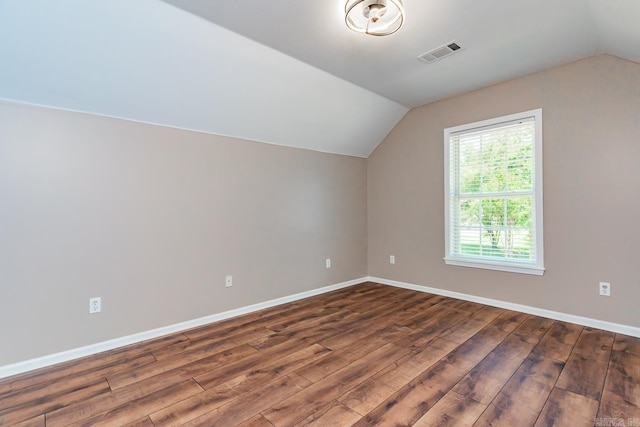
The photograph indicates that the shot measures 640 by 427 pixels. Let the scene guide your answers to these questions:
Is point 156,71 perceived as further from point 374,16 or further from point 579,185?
→ point 579,185

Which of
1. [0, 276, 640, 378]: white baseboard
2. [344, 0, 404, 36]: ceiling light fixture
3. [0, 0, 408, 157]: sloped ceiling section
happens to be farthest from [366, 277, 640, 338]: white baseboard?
[344, 0, 404, 36]: ceiling light fixture

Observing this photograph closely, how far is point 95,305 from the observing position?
2.52m

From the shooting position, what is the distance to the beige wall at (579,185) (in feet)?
8.98

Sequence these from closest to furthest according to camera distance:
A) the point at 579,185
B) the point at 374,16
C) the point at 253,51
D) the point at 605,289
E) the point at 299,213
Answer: the point at 374,16 < the point at 253,51 < the point at 605,289 < the point at 579,185 < the point at 299,213

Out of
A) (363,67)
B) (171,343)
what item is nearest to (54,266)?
(171,343)

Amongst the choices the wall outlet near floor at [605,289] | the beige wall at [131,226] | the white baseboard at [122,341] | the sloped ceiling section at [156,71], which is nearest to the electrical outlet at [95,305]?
the beige wall at [131,226]

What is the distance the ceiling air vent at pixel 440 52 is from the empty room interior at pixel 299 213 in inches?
0.9

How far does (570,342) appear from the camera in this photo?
2580 mm

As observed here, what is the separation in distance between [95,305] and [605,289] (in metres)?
4.61

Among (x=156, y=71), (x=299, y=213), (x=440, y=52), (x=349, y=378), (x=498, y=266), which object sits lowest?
(x=349, y=378)

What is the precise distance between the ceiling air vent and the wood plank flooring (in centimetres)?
260

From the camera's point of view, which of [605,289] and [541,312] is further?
[541,312]

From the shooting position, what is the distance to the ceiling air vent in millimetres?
2635

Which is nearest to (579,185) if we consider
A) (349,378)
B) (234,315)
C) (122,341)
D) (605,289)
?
(605,289)
